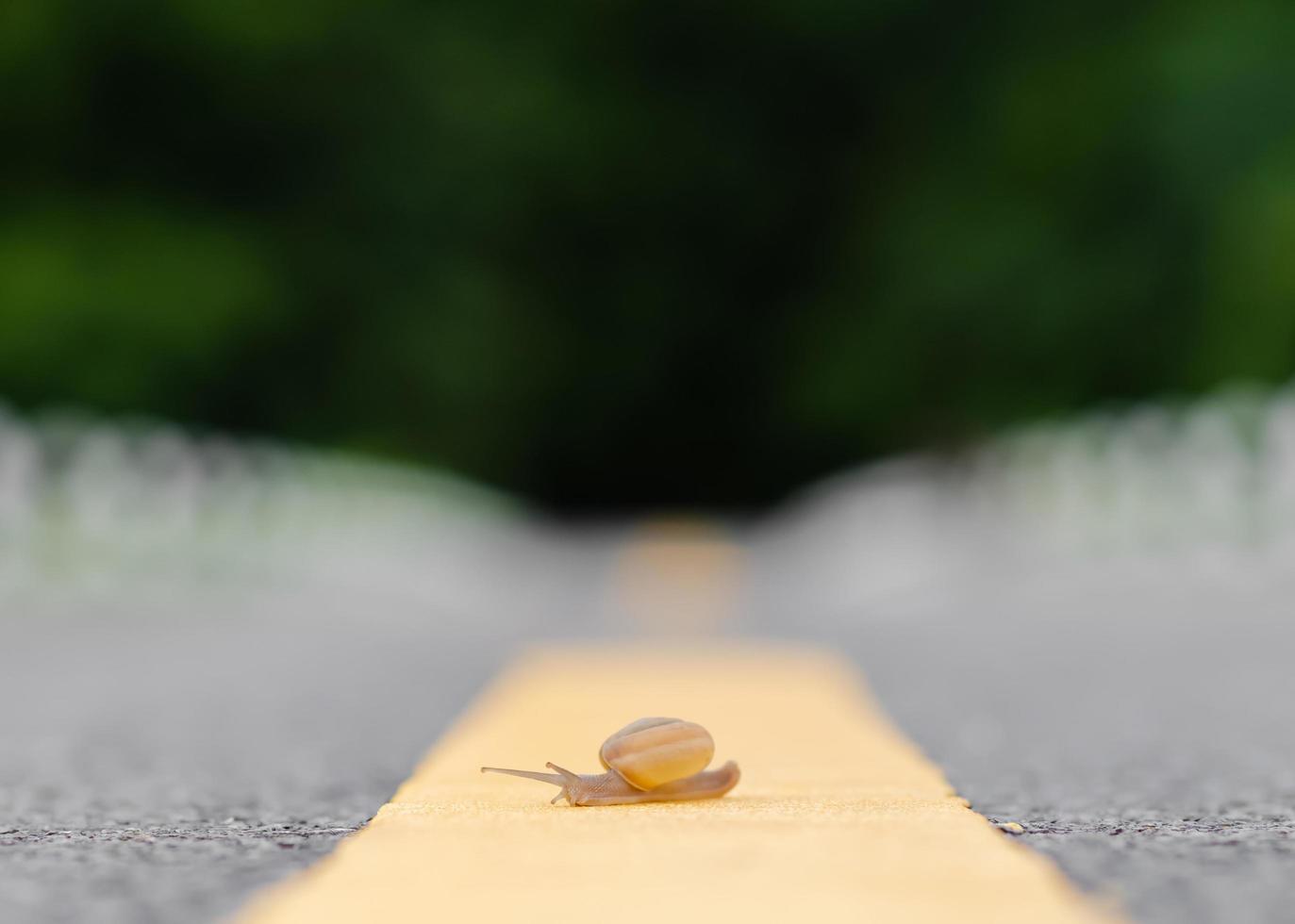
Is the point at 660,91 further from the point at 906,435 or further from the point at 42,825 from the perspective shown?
the point at 42,825

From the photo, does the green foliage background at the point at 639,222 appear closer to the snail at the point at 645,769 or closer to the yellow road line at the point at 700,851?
the yellow road line at the point at 700,851

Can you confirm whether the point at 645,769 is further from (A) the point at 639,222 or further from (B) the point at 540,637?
(A) the point at 639,222

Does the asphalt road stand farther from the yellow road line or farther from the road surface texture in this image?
the yellow road line

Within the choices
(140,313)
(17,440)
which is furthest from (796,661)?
(140,313)

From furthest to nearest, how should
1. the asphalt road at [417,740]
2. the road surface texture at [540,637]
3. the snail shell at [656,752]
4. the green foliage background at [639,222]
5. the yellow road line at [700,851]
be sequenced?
1. the green foliage background at [639,222]
2. the snail shell at [656,752]
3. the road surface texture at [540,637]
4. the asphalt road at [417,740]
5. the yellow road line at [700,851]

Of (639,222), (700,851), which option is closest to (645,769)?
(700,851)

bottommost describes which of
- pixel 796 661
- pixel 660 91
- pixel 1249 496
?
pixel 796 661

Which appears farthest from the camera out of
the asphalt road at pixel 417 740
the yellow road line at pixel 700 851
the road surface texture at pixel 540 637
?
the road surface texture at pixel 540 637

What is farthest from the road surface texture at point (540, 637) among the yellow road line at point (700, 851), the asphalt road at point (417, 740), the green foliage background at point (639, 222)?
the green foliage background at point (639, 222)
